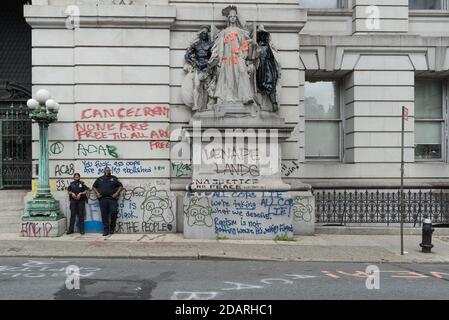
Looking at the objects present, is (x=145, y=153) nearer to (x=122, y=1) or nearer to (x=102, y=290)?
(x=122, y=1)

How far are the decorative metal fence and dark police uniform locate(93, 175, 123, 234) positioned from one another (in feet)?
21.0

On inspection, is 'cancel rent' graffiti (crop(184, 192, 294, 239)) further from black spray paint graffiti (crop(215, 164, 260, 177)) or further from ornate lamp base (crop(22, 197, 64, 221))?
ornate lamp base (crop(22, 197, 64, 221))

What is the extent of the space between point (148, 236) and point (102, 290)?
6052 mm

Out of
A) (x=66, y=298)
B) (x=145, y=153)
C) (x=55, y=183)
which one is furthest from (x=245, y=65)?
(x=66, y=298)

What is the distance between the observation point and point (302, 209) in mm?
14258

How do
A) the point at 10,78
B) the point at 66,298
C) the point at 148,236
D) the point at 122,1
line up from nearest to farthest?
the point at 66,298, the point at 148,236, the point at 122,1, the point at 10,78

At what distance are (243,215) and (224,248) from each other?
1.85 metres

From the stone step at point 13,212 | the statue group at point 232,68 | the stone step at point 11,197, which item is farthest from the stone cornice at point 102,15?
the stone step at point 13,212

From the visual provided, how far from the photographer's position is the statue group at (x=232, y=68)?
14.3 metres

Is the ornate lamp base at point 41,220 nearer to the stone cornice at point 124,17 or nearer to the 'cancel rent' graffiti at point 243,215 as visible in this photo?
the 'cancel rent' graffiti at point 243,215

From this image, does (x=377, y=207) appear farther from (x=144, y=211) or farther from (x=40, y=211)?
(x=40, y=211)

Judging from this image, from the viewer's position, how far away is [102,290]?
25.3 feet

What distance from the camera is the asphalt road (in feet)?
24.6

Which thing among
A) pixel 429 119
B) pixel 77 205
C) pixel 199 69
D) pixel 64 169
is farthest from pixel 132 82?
pixel 429 119
